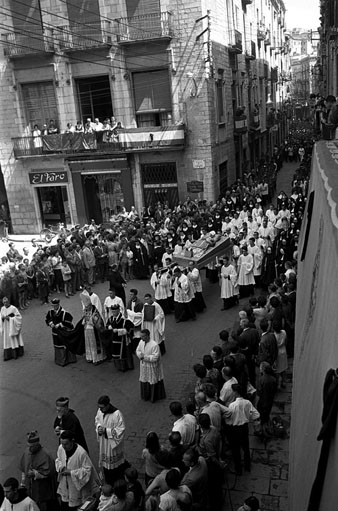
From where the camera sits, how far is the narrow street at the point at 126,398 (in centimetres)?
696

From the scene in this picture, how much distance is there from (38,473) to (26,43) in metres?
22.3

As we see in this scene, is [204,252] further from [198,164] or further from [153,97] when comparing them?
[153,97]

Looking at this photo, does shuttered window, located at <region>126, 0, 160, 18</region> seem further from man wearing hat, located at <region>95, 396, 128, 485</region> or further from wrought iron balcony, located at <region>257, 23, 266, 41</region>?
man wearing hat, located at <region>95, 396, 128, 485</region>

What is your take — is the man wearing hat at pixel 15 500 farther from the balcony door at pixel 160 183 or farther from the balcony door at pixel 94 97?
the balcony door at pixel 94 97

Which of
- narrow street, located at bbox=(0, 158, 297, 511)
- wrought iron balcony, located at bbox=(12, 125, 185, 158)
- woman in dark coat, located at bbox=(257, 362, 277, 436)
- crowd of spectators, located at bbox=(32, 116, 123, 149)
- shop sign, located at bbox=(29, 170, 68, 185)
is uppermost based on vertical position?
crowd of spectators, located at bbox=(32, 116, 123, 149)

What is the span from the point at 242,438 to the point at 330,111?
24.1 feet

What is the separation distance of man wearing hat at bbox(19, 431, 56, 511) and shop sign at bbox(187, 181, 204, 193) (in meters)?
17.9

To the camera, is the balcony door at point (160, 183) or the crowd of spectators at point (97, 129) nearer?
the crowd of spectators at point (97, 129)

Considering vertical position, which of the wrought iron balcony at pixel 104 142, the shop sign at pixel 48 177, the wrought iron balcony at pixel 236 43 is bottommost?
the shop sign at pixel 48 177

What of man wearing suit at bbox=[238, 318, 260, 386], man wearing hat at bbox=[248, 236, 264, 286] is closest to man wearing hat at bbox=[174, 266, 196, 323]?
man wearing hat at bbox=[248, 236, 264, 286]

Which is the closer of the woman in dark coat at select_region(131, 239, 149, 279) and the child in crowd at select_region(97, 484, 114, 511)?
the child in crowd at select_region(97, 484, 114, 511)

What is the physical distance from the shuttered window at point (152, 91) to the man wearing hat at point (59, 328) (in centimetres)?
1445

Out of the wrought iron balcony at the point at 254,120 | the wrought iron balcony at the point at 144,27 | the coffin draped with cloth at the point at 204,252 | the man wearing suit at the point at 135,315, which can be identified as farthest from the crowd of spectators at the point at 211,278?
the wrought iron balcony at the point at 144,27

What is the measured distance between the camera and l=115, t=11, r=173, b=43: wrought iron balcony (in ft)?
70.5
